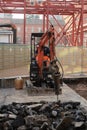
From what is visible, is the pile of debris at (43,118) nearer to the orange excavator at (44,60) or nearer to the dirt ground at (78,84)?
the orange excavator at (44,60)

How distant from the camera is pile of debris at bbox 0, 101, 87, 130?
344 inches

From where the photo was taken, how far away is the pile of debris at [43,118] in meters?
8.73

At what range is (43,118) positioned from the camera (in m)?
9.47

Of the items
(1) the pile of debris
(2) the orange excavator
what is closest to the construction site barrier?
(2) the orange excavator

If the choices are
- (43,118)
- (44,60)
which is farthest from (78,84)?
(43,118)

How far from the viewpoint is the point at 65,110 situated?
11.3m

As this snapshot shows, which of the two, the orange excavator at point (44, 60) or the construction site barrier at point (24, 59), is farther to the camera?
the construction site barrier at point (24, 59)

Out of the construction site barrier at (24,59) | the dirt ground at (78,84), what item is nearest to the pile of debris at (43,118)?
the dirt ground at (78,84)

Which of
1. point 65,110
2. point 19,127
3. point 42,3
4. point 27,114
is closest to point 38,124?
point 19,127

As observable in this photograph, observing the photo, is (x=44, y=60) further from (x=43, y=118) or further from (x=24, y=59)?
(x=43, y=118)

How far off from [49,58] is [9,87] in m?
3.71

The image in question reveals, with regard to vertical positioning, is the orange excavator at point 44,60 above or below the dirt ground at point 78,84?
above

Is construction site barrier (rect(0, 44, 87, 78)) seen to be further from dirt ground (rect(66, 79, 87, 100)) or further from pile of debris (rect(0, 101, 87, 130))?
pile of debris (rect(0, 101, 87, 130))

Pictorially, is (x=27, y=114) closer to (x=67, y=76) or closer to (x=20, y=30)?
(x=67, y=76)
